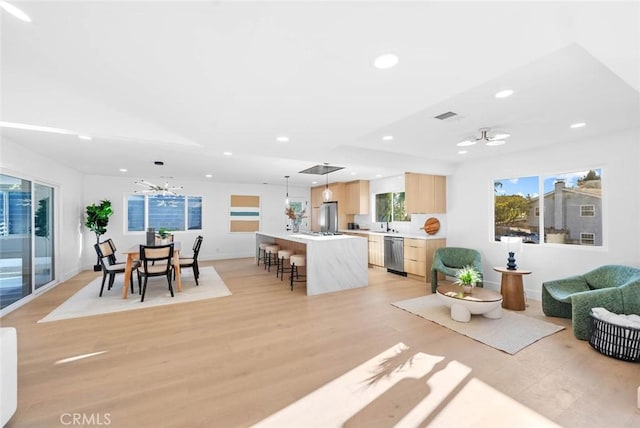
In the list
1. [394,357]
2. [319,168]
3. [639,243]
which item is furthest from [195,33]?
[639,243]

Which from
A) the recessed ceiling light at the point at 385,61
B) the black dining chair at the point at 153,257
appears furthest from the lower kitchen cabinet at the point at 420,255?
the black dining chair at the point at 153,257

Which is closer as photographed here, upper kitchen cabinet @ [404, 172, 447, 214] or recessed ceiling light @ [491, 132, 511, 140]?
recessed ceiling light @ [491, 132, 511, 140]

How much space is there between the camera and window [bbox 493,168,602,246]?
4117 millimetres

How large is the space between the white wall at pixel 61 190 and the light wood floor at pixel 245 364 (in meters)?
2.04

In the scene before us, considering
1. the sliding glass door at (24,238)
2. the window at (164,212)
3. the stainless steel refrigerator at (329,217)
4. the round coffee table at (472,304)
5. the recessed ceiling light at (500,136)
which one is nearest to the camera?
the recessed ceiling light at (500,136)

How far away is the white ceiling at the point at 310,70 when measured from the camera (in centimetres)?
139

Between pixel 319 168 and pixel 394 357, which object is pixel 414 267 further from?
pixel 394 357

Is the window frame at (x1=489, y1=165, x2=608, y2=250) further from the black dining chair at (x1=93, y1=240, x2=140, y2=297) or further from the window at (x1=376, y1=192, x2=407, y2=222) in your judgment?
the black dining chair at (x1=93, y1=240, x2=140, y2=297)

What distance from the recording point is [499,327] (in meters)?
3.44

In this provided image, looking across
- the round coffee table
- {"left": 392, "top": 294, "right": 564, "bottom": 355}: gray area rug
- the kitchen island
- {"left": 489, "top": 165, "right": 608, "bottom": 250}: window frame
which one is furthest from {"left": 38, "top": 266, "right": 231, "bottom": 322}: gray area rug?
{"left": 489, "top": 165, "right": 608, "bottom": 250}: window frame

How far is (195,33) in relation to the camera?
5.08 ft

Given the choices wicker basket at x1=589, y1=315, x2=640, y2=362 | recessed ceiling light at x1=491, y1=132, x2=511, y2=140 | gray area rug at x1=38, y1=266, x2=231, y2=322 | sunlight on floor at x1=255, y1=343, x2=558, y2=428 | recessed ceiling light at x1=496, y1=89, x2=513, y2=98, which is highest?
recessed ceiling light at x1=496, y1=89, x2=513, y2=98

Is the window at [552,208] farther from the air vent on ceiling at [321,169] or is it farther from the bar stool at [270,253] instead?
the bar stool at [270,253]

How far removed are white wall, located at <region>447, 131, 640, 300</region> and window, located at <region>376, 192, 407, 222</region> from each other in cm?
138
